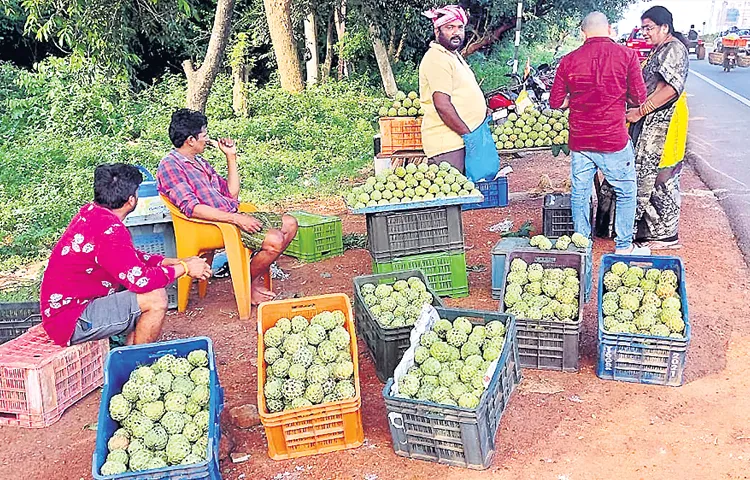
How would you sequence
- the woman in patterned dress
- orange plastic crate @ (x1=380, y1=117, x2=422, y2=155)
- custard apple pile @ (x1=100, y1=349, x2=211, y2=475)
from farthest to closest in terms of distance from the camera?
orange plastic crate @ (x1=380, y1=117, x2=422, y2=155) < the woman in patterned dress < custard apple pile @ (x1=100, y1=349, x2=211, y2=475)

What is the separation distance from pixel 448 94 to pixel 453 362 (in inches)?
124

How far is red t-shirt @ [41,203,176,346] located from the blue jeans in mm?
3515

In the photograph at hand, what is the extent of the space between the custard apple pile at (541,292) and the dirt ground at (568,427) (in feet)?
1.35

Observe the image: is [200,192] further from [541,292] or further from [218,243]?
[541,292]

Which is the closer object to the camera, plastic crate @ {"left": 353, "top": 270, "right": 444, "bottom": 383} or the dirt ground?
the dirt ground

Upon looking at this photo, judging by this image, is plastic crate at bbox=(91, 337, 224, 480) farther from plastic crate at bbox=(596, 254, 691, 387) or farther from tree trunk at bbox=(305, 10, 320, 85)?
tree trunk at bbox=(305, 10, 320, 85)

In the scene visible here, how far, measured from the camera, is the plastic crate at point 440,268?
5471mm

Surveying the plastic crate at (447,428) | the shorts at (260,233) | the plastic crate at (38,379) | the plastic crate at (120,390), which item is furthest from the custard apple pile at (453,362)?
the plastic crate at (38,379)

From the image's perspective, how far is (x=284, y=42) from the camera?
14.2 m

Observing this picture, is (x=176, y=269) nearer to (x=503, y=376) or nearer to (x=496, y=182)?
(x=503, y=376)

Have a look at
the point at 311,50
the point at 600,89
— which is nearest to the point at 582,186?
the point at 600,89

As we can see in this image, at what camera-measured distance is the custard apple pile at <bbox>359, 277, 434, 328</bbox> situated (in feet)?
14.2

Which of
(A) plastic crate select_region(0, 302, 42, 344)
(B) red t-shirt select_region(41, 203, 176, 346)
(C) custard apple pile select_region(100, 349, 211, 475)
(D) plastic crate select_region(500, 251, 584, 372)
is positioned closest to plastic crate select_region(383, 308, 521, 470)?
(D) plastic crate select_region(500, 251, 584, 372)

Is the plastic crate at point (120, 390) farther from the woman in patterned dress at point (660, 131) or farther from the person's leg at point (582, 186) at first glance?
the woman in patterned dress at point (660, 131)
